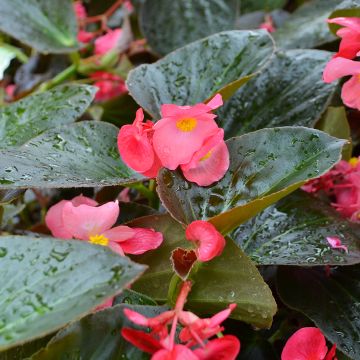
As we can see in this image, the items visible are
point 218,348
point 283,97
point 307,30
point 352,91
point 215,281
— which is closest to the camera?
point 218,348

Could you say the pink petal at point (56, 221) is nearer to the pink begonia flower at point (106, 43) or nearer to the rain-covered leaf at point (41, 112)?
the rain-covered leaf at point (41, 112)

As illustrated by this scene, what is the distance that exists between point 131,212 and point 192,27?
0.55 metres

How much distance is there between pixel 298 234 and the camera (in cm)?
56

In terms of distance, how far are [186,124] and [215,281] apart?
0.42 feet

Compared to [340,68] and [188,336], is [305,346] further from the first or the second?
[340,68]

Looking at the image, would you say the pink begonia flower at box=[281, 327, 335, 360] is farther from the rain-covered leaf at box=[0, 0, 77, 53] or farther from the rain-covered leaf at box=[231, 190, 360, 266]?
the rain-covered leaf at box=[0, 0, 77, 53]

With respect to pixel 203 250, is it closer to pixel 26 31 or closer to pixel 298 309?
pixel 298 309

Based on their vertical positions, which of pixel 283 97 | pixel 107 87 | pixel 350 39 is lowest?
pixel 107 87

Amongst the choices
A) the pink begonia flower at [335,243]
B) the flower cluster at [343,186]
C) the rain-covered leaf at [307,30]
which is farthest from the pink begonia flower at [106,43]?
the pink begonia flower at [335,243]

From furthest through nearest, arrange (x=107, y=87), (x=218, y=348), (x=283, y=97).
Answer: (x=107, y=87) < (x=283, y=97) < (x=218, y=348)

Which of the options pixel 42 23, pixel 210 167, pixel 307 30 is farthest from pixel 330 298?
pixel 42 23

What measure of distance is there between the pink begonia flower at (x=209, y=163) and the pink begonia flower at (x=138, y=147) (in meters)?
0.03

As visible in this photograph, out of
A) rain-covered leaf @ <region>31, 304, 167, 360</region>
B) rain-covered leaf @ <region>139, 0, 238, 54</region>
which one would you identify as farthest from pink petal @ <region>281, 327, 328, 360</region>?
rain-covered leaf @ <region>139, 0, 238, 54</region>

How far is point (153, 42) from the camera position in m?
1.06
